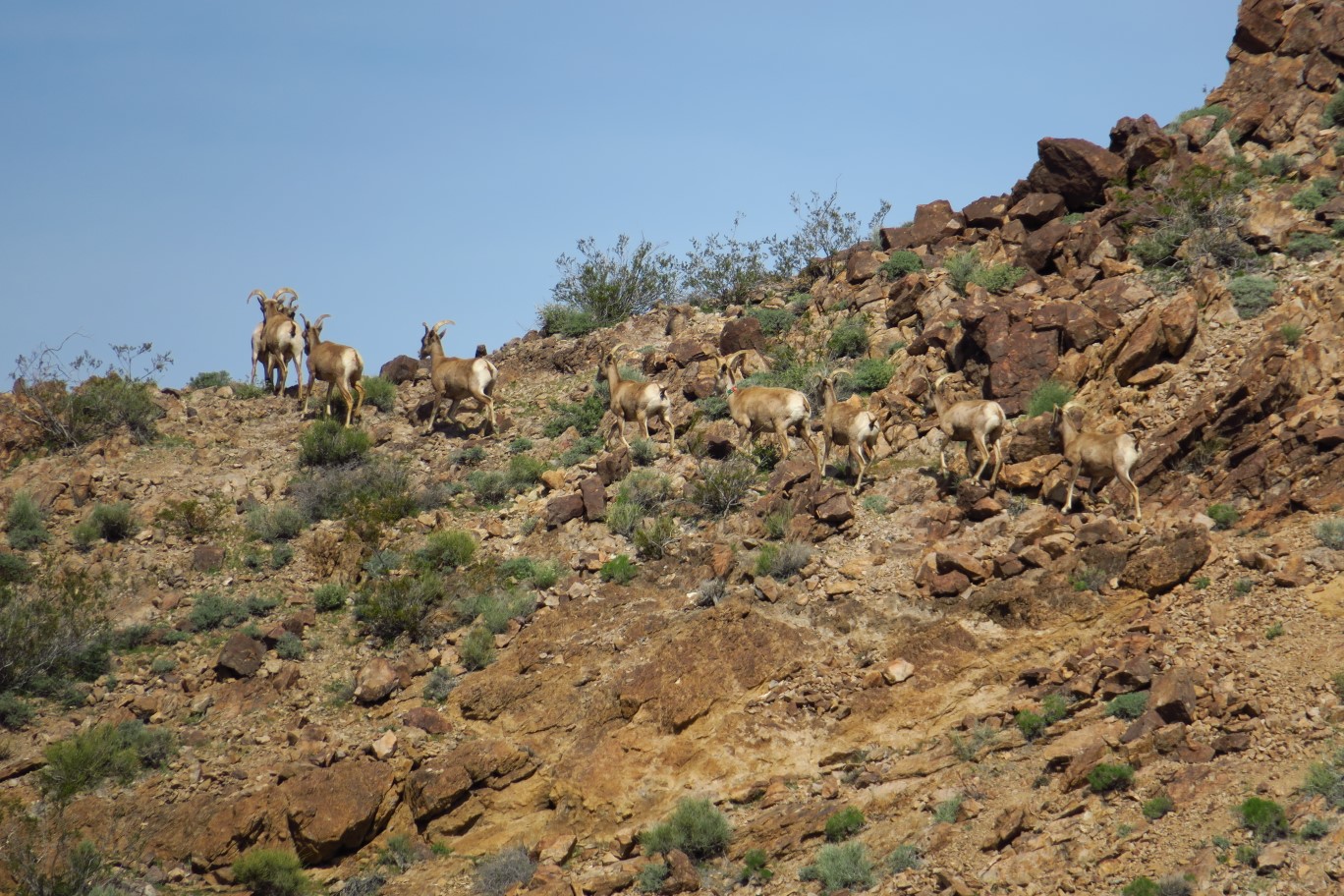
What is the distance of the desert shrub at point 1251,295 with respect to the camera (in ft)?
61.5

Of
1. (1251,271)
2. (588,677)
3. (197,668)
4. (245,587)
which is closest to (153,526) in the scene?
(245,587)

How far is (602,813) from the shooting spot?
13.7 meters

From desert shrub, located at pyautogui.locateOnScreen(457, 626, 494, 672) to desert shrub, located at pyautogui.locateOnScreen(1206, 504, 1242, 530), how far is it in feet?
30.9

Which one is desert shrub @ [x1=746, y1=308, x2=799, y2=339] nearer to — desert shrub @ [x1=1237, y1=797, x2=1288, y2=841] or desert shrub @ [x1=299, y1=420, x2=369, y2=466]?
desert shrub @ [x1=299, y1=420, x2=369, y2=466]

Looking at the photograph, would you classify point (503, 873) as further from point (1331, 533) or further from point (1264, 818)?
point (1331, 533)

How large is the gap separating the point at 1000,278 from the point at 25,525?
17.3m

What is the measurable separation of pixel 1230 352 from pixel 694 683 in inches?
377

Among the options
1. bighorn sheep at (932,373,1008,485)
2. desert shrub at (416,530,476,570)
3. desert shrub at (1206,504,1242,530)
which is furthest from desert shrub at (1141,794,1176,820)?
desert shrub at (416,530,476,570)

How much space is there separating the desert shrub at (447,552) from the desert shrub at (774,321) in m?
8.98

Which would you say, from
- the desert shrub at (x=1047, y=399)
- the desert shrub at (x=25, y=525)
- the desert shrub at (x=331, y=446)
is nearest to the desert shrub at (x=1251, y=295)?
the desert shrub at (x=1047, y=399)

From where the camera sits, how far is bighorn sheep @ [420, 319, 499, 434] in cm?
2209

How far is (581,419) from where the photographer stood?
899 inches

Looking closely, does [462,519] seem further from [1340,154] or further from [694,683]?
[1340,154]

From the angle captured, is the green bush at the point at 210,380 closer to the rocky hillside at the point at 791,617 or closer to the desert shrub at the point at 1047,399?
the rocky hillside at the point at 791,617
